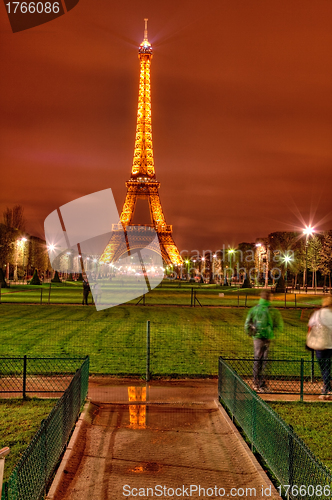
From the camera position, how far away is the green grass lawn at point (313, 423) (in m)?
6.76

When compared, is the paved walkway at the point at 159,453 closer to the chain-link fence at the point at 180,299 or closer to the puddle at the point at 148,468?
the puddle at the point at 148,468

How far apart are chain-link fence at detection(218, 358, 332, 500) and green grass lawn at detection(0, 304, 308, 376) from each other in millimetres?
3899

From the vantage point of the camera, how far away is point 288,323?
2275 centimetres

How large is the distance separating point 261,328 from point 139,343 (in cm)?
675

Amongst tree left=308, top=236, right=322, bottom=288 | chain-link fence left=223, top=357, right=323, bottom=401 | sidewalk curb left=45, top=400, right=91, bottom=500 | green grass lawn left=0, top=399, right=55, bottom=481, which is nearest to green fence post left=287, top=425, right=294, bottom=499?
sidewalk curb left=45, top=400, right=91, bottom=500

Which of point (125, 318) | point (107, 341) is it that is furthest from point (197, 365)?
point (125, 318)

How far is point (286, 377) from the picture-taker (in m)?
11.3

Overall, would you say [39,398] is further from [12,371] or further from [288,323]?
[288,323]

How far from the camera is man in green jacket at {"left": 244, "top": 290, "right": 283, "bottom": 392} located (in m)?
9.97

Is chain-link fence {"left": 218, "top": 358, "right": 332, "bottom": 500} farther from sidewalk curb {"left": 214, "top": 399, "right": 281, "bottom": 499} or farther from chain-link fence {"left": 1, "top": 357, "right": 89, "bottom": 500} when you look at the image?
chain-link fence {"left": 1, "top": 357, "right": 89, "bottom": 500}

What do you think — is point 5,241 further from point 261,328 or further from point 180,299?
point 261,328

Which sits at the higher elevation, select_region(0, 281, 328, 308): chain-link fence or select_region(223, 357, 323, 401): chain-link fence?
select_region(0, 281, 328, 308): chain-link fence

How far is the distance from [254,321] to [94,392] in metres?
3.92

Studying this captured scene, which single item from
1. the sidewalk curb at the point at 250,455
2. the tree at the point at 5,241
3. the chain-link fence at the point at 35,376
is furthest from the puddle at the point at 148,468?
the tree at the point at 5,241
